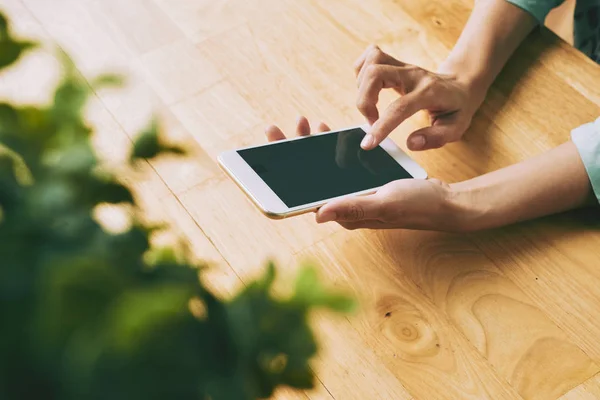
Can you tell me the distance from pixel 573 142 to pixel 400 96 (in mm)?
225

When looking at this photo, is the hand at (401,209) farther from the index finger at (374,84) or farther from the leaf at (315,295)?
the leaf at (315,295)

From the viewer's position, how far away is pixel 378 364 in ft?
2.33

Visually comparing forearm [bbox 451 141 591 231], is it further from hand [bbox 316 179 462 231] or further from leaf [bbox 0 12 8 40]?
leaf [bbox 0 12 8 40]

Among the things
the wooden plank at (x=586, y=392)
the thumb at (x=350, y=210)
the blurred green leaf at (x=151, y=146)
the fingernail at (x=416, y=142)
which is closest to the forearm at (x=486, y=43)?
the fingernail at (x=416, y=142)

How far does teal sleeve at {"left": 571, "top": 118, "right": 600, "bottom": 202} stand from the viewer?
84cm

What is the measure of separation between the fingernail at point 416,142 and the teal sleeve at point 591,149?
19 cm

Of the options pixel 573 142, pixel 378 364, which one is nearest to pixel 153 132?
pixel 378 364

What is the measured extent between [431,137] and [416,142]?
3 centimetres

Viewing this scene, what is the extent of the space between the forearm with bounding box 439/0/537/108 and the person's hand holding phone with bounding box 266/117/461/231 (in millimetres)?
197

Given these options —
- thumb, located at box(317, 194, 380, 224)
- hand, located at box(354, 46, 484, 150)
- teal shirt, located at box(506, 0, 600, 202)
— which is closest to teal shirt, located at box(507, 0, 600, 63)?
teal shirt, located at box(506, 0, 600, 202)

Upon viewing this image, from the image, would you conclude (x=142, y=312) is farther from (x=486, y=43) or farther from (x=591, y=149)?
(x=486, y=43)

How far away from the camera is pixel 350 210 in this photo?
0.76m

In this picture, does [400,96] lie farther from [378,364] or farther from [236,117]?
[378,364]

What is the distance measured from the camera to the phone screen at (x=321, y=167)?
2.58 feet
